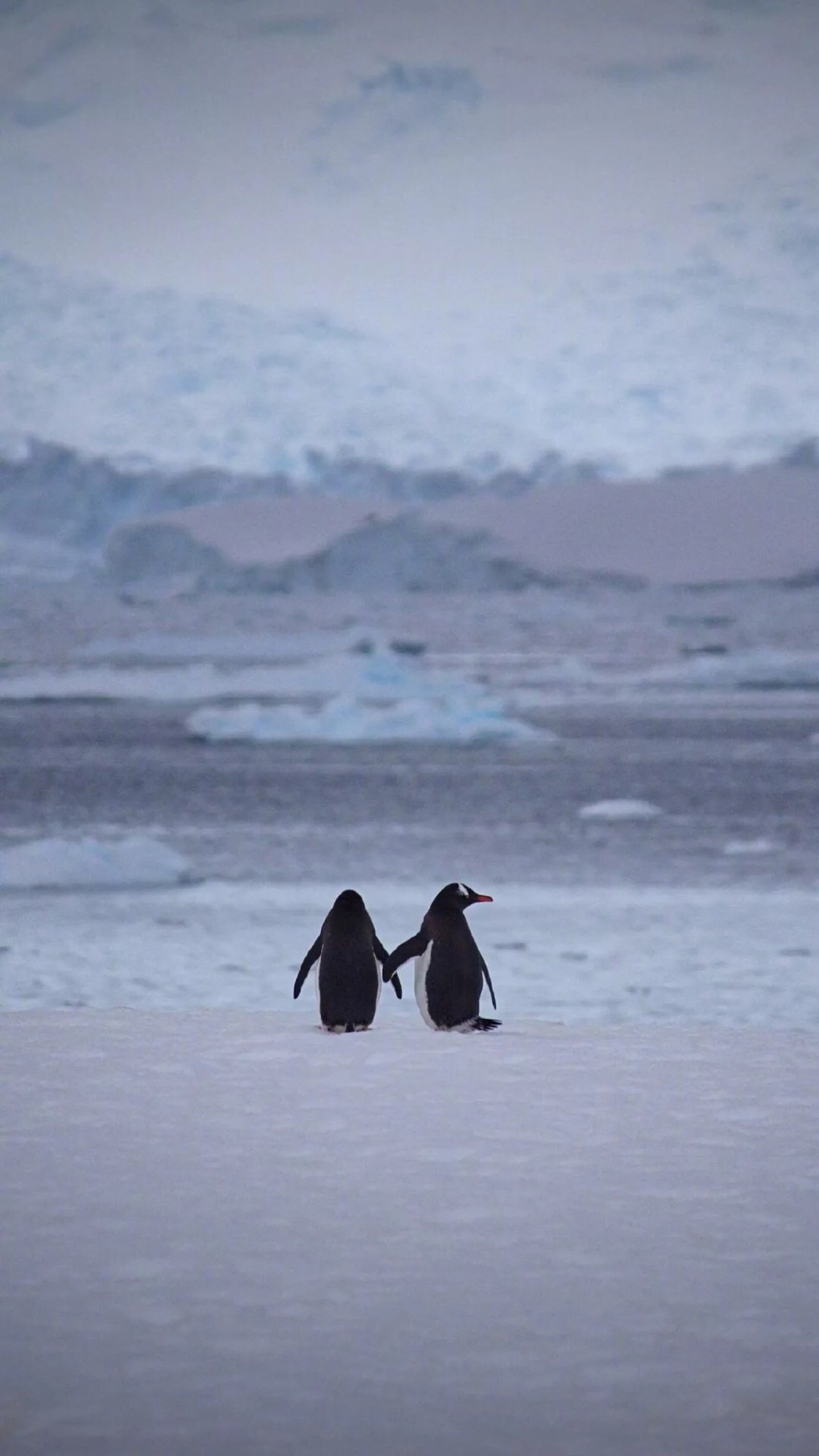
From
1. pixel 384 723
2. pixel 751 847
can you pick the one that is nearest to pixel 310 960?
pixel 751 847

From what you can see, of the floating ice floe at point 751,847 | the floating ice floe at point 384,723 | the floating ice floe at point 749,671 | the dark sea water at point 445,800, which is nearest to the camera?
the dark sea water at point 445,800

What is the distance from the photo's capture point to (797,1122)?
4.00 metres

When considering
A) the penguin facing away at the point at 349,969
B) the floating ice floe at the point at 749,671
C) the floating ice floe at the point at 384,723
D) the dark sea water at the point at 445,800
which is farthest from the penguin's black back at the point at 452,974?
the floating ice floe at the point at 749,671

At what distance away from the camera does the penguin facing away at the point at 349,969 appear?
5227mm

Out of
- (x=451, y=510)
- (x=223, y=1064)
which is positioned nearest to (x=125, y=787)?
(x=451, y=510)

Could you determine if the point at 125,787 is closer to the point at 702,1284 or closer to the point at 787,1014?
the point at 787,1014

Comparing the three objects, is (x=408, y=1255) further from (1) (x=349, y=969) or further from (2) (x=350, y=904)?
(2) (x=350, y=904)

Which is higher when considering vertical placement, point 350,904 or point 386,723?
point 350,904

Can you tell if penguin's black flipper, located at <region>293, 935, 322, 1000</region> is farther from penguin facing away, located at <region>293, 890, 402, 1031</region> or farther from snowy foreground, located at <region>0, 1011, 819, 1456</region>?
snowy foreground, located at <region>0, 1011, 819, 1456</region>

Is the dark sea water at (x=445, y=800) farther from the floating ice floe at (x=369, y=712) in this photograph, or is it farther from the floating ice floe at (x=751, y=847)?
the floating ice floe at (x=369, y=712)

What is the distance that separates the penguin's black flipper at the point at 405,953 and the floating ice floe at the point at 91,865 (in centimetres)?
599

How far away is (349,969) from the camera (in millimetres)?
5223

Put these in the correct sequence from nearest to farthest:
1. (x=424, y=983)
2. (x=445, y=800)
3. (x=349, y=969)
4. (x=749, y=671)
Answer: (x=349, y=969) → (x=424, y=983) → (x=445, y=800) → (x=749, y=671)

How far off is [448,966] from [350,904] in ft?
1.06
